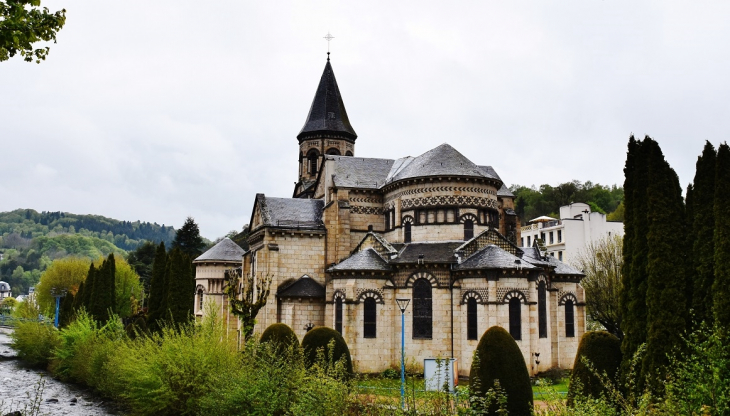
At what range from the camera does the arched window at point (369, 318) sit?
32281mm

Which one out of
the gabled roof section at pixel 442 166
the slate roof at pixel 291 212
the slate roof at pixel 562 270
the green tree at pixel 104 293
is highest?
the gabled roof section at pixel 442 166

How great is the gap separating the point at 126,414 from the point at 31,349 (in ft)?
75.9

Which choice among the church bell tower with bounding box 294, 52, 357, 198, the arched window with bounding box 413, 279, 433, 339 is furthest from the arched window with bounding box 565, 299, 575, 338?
the church bell tower with bounding box 294, 52, 357, 198

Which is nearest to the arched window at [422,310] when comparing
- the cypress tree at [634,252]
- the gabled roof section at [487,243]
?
the gabled roof section at [487,243]

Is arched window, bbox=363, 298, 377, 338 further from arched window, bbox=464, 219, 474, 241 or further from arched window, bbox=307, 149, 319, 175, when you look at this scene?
arched window, bbox=307, 149, 319, 175

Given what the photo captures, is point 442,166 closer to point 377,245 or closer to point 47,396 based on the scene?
point 377,245

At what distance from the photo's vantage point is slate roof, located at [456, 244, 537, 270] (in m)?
30.2

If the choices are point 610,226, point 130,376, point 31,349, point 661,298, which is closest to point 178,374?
point 130,376

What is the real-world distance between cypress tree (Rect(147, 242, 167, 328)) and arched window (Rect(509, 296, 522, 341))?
18511 millimetres

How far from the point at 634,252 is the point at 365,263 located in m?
17.9

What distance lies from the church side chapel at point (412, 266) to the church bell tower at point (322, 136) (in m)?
9.15

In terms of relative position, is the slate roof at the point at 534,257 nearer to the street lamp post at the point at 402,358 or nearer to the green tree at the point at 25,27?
the street lamp post at the point at 402,358

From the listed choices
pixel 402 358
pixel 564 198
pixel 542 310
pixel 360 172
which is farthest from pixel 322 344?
pixel 564 198

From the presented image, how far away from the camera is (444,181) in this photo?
1351 inches
